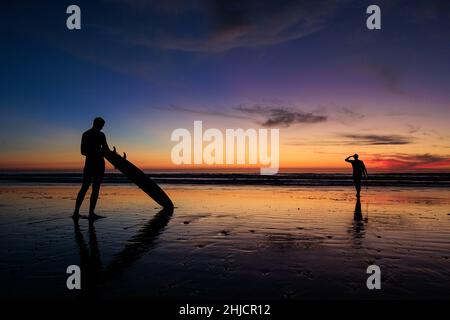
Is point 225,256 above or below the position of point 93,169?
below

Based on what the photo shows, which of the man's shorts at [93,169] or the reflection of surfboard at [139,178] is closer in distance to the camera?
the man's shorts at [93,169]

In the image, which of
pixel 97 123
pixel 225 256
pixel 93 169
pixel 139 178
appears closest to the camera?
pixel 225 256

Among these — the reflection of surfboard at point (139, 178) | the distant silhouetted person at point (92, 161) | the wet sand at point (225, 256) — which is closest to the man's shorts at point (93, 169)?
the distant silhouetted person at point (92, 161)

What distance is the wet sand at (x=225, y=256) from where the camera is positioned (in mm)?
3814

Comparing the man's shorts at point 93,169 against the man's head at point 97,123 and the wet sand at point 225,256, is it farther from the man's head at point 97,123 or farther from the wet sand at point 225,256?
the wet sand at point 225,256

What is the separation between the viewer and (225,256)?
17.5 ft

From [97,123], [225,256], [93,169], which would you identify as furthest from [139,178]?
[225,256]

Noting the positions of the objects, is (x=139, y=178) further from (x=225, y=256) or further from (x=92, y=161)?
(x=225, y=256)

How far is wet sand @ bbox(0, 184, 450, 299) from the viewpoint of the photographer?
3.81 m

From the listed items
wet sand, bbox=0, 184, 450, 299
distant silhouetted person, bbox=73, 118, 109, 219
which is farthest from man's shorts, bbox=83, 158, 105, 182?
wet sand, bbox=0, 184, 450, 299

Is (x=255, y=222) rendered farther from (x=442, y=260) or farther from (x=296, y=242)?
(x=442, y=260)

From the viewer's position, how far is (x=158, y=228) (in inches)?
308
